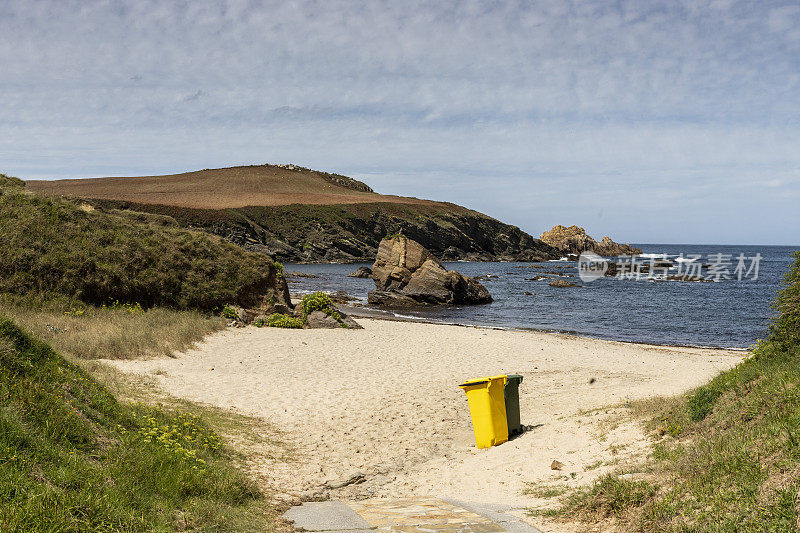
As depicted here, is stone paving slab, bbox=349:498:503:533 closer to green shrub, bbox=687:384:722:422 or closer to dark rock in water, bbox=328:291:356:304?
green shrub, bbox=687:384:722:422

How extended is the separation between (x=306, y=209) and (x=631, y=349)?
83.9 meters

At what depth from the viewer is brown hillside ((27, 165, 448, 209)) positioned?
96.4 metres

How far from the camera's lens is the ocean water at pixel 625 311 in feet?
88.6

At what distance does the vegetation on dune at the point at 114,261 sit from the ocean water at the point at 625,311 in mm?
12746

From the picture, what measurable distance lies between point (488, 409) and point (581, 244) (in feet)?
424

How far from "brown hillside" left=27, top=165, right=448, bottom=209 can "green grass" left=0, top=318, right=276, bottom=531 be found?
92132 mm

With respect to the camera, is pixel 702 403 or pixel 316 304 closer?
pixel 702 403

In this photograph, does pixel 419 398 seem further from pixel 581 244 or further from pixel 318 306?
pixel 581 244

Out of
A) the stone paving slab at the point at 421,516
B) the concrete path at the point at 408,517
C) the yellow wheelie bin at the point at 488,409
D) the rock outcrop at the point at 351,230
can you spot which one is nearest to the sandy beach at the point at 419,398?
the yellow wheelie bin at the point at 488,409

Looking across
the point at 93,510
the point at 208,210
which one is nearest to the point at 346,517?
the point at 93,510

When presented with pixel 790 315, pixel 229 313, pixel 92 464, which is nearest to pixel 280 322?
pixel 229 313

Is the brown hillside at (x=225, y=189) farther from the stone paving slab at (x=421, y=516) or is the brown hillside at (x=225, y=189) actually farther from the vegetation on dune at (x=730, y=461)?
the vegetation on dune at (x=730, y=461)

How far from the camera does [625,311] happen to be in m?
35.1

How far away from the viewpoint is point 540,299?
41.2m
